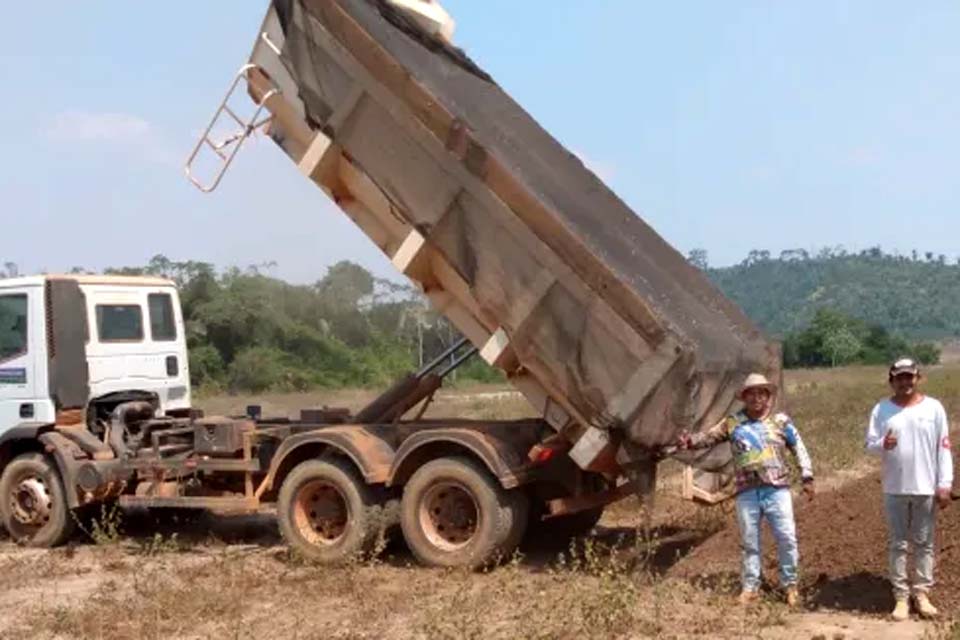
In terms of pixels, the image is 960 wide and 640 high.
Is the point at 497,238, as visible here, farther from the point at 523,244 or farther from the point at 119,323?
the point at 119,323

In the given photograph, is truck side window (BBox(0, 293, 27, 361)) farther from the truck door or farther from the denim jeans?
the denim jeans

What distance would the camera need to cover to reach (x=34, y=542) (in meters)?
10.7

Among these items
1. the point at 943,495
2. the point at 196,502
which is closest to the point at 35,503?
the point at 196,502

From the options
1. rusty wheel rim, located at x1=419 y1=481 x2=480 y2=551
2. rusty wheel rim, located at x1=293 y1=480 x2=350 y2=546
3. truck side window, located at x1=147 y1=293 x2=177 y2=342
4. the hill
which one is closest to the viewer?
rusty wheel rim, located at x1=419 y1=481 x2=480 y2=551

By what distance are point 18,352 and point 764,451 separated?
6728mm

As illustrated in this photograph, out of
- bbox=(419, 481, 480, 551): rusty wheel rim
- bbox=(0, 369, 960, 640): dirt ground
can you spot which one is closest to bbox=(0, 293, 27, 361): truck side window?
bbox=(0, 369, 960, 640): dirt ground

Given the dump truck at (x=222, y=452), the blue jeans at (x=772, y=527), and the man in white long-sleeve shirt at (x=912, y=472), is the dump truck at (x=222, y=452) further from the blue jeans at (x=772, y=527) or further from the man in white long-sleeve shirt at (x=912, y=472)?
the man in white long-sleeve shirt at (x=912, y=472)

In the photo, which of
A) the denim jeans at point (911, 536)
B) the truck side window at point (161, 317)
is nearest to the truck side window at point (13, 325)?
the truck side window at point (161, 317)

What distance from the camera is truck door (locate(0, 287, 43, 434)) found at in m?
10.5

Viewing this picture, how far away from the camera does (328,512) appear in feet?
31.0

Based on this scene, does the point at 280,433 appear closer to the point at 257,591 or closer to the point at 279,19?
the point at 257,591

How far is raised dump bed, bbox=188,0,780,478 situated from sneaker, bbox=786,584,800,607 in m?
1.23

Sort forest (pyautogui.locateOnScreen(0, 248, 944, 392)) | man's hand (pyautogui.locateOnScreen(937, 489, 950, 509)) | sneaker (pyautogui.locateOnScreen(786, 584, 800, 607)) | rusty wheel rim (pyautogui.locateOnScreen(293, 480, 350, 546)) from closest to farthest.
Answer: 1. man's hand (pyautogui.locateOnScreen(937, 489, 950, 509))
2. sneaker (pyautogui.locateOnScreen(786, 584, 800, 607))
3. rusty wheel rim (pyautogui.locateOnScreen(293, 480, 350, 546))
4. forest (pyautogui.locateOnScreen(0, 248, 944, 392))

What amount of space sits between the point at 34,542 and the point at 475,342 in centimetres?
478
